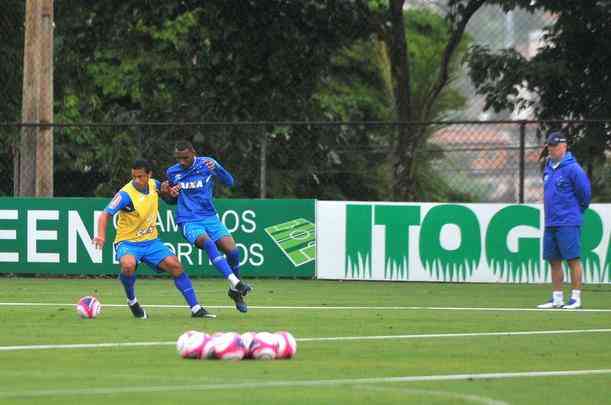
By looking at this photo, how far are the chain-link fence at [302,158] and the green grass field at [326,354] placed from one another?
5.83m

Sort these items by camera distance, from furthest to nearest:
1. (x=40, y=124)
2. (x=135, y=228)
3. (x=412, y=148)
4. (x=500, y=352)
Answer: (x=412, y=148) < (x=40, y=124) < (x=135, y=228) < (x=500, y=352)

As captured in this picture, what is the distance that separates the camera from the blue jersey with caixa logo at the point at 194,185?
16.8 meters

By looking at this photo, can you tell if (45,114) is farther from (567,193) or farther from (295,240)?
(567,193)

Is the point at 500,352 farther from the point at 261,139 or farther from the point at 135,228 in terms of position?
the point at 261,139

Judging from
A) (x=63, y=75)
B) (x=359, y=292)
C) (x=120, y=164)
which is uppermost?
(x=63, y=75)

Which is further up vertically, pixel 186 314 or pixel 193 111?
pixel 193 111

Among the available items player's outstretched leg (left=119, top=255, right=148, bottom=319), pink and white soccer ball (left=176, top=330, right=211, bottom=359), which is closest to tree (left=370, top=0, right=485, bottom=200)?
player's outstretched leg (left=119, top=255, right=148, bottom=319)

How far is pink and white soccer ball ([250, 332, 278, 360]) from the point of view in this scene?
1066 cm

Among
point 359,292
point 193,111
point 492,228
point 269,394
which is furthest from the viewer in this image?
point 193,111

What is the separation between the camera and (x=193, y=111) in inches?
1200

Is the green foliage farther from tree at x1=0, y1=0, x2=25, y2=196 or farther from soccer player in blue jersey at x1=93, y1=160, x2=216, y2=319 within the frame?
soccer player in blue jersey at x1=93, y1=160, x2=216, y2=319

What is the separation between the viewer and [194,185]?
16.9m

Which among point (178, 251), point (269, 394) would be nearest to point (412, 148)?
point (178, 251)

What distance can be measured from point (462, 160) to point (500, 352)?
1755cm
